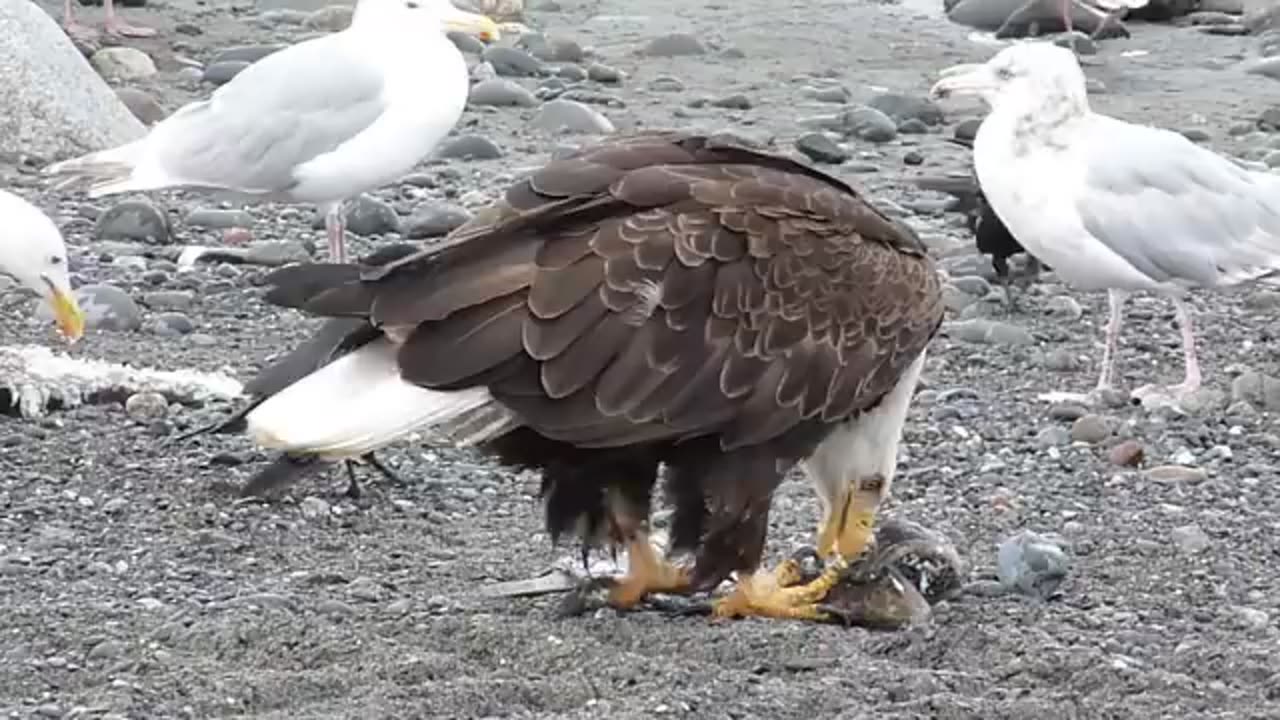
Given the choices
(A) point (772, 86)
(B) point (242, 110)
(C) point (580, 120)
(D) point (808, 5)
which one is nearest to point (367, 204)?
(B) point (242, 110)

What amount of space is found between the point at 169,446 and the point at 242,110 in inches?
109

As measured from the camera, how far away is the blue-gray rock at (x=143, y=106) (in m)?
13.3

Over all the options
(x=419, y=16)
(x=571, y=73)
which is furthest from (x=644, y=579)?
(x=571, y=73)

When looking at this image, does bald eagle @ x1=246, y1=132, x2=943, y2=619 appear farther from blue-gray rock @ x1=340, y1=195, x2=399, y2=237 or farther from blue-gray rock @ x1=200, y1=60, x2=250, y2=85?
blue-gray rock @ x1=200, y1=60, x2=250, y2=85

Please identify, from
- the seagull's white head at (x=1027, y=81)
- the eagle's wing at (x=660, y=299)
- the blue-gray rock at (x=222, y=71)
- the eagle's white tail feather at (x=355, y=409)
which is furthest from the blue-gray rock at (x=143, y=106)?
the eagle's white tail feather at (x=355, y=409)

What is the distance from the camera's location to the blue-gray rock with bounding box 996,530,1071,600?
6.40 meters

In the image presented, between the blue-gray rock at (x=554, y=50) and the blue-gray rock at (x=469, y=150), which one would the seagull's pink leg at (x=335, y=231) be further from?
the blue-gray rock at (x=554, y=50)

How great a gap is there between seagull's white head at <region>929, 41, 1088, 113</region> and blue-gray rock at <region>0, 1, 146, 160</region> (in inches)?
177

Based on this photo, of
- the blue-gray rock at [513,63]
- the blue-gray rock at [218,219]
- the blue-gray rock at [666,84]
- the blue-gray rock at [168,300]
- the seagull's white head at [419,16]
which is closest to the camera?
the blue-gray rock at [168,300]

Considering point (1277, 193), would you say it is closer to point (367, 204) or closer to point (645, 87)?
point (367, 204)

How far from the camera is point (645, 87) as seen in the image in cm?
1510

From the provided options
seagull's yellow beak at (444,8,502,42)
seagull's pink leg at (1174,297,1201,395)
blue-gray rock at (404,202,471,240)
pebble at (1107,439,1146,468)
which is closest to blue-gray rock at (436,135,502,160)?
blue-gray rock at (404,202,471,240)

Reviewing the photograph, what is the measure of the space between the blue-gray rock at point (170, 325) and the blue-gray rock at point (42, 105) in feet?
9.52

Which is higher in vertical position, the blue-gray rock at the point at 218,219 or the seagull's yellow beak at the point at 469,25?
the seagull's yellow beak at the point at 469,25
